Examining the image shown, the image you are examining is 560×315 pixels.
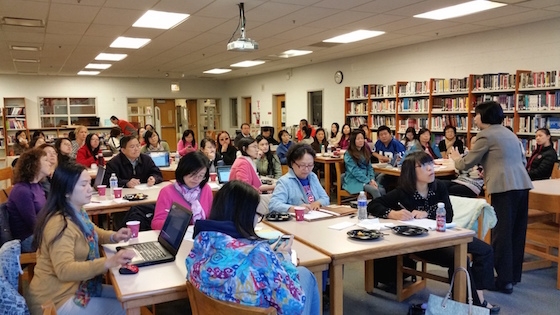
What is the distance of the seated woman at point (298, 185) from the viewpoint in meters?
3.33

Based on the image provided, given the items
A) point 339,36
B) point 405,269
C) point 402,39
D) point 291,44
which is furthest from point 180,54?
point 405,269

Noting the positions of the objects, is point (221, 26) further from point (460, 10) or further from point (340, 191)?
point (460, 10)

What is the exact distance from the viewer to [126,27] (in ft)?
21.2

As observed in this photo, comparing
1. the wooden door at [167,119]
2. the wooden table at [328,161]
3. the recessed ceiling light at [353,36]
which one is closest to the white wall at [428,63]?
the recessed ceiling light at [353,36]

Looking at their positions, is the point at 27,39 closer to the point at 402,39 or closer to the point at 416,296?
the point at 402,39

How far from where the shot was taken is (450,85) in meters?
7.68

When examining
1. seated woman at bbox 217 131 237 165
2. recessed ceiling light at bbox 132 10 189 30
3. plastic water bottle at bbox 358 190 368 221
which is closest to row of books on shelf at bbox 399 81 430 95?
seated woman at bbox 217 131 237 165

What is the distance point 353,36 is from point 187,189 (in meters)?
5.66

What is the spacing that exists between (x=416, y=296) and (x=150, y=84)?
43.0 feet

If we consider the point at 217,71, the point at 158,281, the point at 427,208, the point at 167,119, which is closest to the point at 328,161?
the point at 427,208

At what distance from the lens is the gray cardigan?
3.47 metres

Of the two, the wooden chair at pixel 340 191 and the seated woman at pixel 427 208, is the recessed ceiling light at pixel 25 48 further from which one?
the seated woman at pixel 427 208

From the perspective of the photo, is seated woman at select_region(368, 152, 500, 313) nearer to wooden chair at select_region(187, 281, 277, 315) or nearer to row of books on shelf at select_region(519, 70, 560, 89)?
wooden chair at select_region(187, 281, 277, 315)

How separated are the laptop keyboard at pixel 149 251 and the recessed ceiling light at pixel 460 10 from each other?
4.95 m
